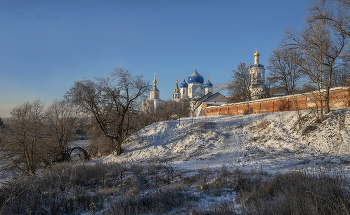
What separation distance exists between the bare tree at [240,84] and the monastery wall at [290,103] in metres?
Answer: 6.61

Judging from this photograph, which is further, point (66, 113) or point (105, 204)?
point (66, 113)

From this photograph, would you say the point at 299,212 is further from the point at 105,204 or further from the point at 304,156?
the point at 304,156

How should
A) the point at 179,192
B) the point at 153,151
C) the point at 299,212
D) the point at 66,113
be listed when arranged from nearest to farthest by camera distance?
the point at 299,212, the point at 179,192, the point at 153,151, the point at 66,113

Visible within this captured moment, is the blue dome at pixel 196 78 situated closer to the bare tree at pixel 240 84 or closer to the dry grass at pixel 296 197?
the bare tree at pixel 240 84

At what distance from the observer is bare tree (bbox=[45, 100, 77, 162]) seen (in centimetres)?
1831

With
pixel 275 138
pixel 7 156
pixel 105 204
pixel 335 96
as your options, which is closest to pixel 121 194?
pixel 105 204

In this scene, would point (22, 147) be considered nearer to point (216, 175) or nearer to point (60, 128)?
point (60, 128)

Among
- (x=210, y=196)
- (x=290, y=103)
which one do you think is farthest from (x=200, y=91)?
(x=210, y=196)

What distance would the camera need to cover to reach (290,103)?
1864 cm

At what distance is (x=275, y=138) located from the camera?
1397 cm

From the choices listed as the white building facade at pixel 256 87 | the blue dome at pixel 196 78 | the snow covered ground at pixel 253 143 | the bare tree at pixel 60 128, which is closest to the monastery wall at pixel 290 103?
the snow covered ground at pixel 253 143

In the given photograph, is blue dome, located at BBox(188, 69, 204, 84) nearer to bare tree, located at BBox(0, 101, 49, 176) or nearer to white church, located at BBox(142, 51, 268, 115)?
white church, located at BBox(142, 51, 268, 115)

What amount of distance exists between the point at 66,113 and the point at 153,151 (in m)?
11.4

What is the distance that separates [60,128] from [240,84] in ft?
81.7
